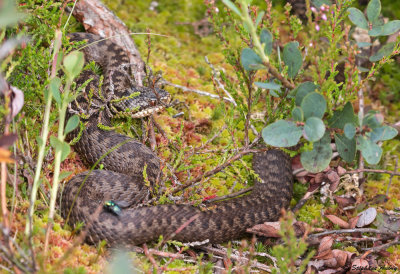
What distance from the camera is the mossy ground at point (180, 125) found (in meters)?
3.68

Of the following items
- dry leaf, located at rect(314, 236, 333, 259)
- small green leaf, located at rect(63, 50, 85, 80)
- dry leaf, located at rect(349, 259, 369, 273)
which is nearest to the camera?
small green leaf, located at rect(63, 50, 85, 80)

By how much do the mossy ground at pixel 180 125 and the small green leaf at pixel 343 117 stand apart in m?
0.95

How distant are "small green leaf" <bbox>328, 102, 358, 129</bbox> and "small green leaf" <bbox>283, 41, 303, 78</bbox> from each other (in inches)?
20.1

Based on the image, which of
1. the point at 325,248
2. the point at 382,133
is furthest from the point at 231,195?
the point at 382,133

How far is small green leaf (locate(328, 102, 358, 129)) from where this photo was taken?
3680 mm

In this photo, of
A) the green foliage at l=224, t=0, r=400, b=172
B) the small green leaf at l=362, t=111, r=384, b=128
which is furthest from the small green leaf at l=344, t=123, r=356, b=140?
the small green leaf at l=362, t=111, r=384, b=128

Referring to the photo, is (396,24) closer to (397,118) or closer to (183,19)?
(397,118)

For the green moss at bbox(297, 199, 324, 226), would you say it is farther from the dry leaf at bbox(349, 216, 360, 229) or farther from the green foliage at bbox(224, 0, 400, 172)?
the green foliage at bbox(224, 0, 400, 172)

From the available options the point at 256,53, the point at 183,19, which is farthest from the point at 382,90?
the point at 256,53

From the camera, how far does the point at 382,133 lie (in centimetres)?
346

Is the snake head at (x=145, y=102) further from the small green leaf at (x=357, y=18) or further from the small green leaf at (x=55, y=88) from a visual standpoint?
the small green leaf at (x=357, y=18)

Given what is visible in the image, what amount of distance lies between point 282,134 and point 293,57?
745 millimetres

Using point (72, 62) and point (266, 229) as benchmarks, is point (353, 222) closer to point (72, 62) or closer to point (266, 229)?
point (266, 229)

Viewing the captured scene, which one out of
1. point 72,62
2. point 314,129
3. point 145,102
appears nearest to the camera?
point 72,62
